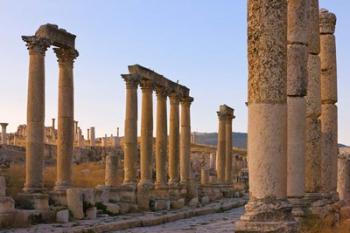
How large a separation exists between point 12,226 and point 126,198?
12.0 m

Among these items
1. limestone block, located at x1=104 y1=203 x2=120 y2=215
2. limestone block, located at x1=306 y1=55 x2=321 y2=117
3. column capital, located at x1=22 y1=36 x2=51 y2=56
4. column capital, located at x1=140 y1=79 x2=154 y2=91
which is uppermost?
column capital, located at x1=22 y1=36 x2=51 y2=56

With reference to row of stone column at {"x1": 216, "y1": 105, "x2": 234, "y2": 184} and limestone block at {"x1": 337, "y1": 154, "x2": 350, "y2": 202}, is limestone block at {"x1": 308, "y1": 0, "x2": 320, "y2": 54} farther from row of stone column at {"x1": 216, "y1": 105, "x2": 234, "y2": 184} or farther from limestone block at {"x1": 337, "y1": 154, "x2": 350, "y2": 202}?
row of stone column at {"x1": 216, "y1": 105, "x2": 234, "y2": 184}

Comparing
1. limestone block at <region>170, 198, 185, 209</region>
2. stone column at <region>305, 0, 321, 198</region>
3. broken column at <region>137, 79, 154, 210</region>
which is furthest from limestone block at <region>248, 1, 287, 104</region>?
broken column at <region>137, 79, 154, 210</region>

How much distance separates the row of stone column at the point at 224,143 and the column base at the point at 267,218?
36.9 meters

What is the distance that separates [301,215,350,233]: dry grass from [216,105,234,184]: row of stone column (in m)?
32.9

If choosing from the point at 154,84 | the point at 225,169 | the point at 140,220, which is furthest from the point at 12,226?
the point at 225,169

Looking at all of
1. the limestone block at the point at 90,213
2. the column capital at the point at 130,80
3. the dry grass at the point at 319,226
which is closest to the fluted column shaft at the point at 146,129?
the column capital at the point at 130,80

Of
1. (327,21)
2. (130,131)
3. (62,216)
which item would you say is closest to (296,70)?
(327,21)

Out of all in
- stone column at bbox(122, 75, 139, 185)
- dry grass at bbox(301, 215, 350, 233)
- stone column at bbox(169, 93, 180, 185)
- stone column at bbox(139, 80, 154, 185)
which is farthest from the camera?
stone column at bbox(169, 93, 180, 185)

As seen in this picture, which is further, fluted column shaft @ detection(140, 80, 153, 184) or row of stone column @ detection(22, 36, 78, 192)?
fluted column shaft @ detection(140, 80, 153, 184)

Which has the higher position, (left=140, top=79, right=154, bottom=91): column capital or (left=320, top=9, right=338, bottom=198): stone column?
(left=140, top=79, right=154, bottom=91): column capital

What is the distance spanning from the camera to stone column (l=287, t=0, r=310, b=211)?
16547 millimetres

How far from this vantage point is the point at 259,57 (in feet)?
43.2

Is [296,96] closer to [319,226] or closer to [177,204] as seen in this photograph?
[319,226]
